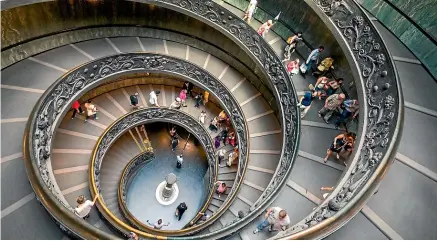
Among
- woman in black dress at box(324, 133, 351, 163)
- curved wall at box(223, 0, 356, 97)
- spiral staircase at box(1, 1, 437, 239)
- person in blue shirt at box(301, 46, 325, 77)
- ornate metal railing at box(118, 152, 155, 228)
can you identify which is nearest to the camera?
spiral staircase at box(1, 1, 437, 239)

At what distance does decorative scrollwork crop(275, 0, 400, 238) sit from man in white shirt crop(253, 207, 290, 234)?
0.93ft

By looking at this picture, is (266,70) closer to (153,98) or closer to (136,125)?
(153,98)

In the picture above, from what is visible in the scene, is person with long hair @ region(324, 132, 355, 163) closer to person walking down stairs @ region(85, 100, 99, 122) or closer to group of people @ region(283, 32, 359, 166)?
group of people @ region(283, 32, 359, 166)

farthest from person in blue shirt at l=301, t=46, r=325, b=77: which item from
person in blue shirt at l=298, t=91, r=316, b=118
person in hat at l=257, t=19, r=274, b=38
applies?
person in hat at l=257, t=19, r=274, b=38

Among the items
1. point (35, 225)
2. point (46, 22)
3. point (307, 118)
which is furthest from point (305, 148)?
point (46, 22)

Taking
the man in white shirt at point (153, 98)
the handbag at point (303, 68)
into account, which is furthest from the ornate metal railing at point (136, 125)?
the handbag at point (303, 68)

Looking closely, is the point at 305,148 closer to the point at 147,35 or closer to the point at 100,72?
the point at 100,72

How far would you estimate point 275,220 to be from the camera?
6793 mm

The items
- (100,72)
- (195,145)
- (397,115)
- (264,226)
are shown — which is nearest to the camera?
(397,115)

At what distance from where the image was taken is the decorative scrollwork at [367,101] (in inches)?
249

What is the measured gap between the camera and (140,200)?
48.0ft

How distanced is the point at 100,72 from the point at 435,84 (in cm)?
1046

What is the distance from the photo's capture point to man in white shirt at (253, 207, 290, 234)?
6.64 m

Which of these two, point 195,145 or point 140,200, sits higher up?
point 195,145
